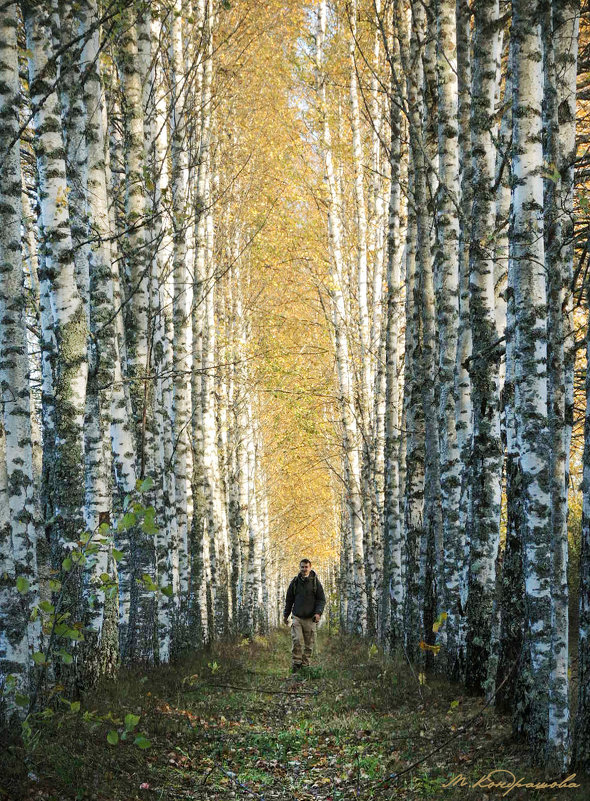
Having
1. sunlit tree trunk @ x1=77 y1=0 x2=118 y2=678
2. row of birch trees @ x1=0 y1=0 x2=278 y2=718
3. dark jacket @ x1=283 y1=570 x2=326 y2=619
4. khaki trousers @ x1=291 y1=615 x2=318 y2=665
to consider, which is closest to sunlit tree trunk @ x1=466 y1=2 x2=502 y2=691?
row of birch trees @ x1=0 y1=0 x2=278 y2=718

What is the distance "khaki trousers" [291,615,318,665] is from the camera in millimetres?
12961

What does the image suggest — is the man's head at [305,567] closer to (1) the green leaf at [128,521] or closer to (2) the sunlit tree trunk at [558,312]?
(2) the sunlit tree trunk at [558,312]

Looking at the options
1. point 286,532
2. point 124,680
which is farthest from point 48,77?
point 286,532

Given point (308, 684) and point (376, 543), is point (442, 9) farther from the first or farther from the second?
point (376, 543)

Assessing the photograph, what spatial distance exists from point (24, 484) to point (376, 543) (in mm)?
12890

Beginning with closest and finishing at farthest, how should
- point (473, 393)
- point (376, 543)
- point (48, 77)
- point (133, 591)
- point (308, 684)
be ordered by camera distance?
point (48, 77)
point (473, 393)
point (133, 591)
point (308, 684)
point (376, 543)

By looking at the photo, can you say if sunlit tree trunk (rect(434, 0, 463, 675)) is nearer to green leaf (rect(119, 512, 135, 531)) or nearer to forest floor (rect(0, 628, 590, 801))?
forest floor (rect(0, 628, 590, 801))

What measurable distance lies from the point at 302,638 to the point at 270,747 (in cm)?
587

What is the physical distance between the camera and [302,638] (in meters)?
12.9

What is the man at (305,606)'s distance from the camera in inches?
520

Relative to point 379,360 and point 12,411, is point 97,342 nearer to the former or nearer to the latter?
point 12,411

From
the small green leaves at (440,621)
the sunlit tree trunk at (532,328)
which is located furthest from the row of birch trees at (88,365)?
the sunlit tree trunk at (532,328)

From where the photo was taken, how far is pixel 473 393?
743 centimetres

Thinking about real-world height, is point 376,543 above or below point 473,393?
below
